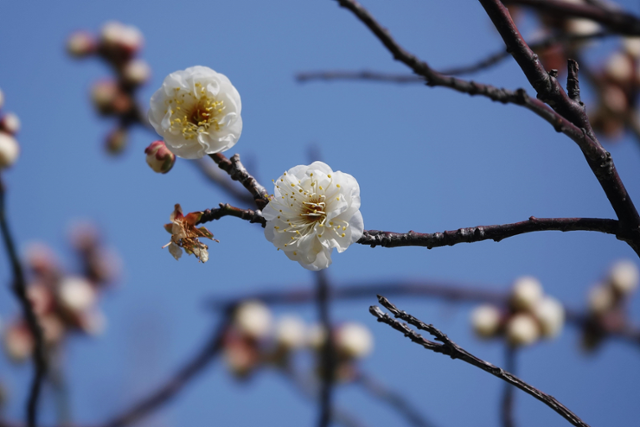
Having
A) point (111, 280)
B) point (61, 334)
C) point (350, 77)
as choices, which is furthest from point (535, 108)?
point (111, 280)

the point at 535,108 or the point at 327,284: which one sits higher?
the point at 327,284

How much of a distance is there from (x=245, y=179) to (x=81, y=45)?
237 centimetres

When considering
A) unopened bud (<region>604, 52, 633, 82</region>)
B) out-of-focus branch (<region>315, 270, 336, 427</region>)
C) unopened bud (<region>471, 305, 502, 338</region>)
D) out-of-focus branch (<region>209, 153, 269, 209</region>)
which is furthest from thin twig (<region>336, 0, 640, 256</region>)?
unopened bud (<region>604, 52, 633, 82</region>)

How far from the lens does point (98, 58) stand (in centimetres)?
267

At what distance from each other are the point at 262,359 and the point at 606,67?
256 cm

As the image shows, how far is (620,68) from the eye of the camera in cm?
286

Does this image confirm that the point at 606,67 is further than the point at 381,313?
Yes

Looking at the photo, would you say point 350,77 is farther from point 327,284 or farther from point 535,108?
point 327,284

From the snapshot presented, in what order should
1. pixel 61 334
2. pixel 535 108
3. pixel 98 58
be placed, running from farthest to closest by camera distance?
pixel 98 58 < pixel 61 334 < pixel 535 108

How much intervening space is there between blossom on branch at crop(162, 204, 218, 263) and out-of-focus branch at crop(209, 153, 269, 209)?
0.23 feet

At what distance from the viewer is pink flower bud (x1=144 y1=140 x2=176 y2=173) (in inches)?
30.0

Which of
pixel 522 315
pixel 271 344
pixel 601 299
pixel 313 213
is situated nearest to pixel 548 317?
pixel 522 315

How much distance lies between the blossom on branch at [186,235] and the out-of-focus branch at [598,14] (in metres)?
0.52

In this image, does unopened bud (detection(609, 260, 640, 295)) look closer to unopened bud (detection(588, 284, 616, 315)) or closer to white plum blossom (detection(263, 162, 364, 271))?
unopened bud (detection(588, 284, 616, 315))
